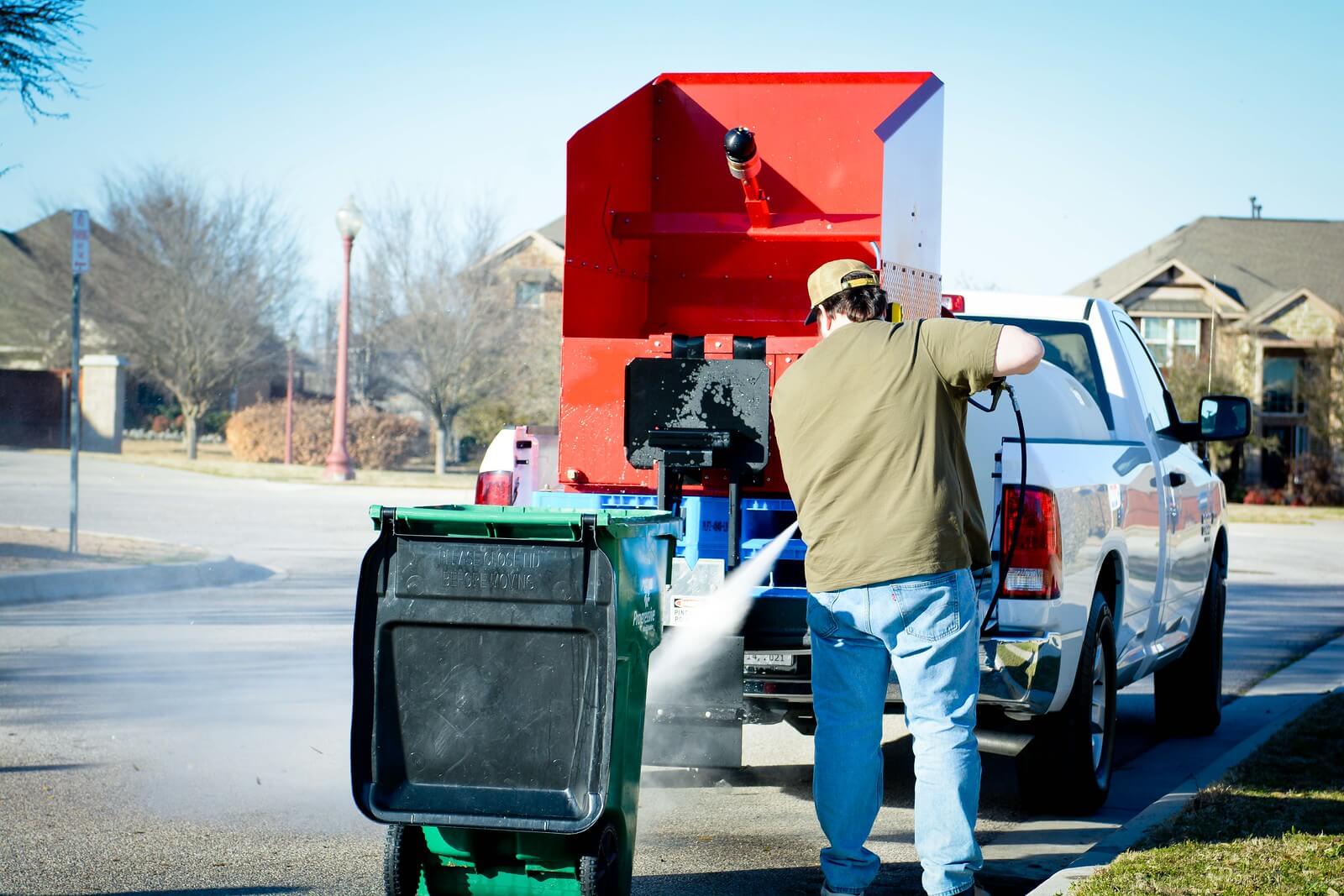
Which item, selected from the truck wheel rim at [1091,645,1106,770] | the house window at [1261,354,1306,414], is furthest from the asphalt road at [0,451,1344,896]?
the house window at [1261,354,1306,414]

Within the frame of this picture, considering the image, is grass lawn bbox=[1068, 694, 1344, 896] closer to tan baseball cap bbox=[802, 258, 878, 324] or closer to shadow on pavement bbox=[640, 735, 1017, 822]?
shadow on pavement bbox=[640, 735, 1017, 822]

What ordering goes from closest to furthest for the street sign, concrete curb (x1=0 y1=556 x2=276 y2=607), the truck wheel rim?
the truck wheel rim → concrete curb (x1=0 y1=556 x2=276 y2=607) → the street sign

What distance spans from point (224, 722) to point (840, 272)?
13.9ft

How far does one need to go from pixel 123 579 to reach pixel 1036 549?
9.11 m

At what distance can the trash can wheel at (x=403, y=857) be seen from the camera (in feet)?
13.1

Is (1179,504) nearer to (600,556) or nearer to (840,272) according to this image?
(840,272)

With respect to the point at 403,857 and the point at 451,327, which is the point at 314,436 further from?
the point at 403,857

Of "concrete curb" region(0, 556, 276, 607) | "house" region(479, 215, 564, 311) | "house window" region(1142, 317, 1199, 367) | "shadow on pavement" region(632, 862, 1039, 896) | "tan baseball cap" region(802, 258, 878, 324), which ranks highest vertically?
"house" region(479, 215, 564, 311)

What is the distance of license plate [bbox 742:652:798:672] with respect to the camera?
502 cm

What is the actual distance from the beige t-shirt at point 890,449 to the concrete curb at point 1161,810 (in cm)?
112

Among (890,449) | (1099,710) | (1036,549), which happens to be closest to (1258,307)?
(1099,710)

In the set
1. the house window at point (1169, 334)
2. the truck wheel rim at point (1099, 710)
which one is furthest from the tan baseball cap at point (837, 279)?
the house window at point (1169, 334)

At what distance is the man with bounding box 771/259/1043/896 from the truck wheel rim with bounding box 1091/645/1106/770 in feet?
5.64

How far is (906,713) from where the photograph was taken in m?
4.12
